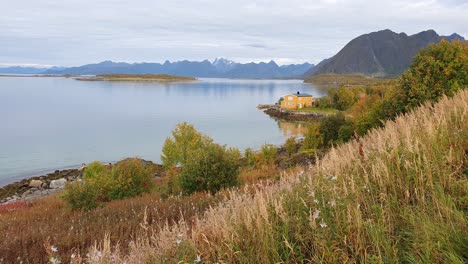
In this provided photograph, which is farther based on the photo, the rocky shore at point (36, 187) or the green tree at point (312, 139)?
the green tree at point (312, 139)

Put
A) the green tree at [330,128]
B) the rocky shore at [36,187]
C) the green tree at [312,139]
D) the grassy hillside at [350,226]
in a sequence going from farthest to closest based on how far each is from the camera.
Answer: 1. the green tree at [330,128]
2. the green tree at [312,139]
3. the rocky shore at [36,187]
4. the grassy hillside at [350,226]

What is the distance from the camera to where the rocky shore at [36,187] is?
1169 inches

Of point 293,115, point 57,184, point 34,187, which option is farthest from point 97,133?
point 293,115

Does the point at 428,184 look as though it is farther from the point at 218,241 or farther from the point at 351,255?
the point at 218,241

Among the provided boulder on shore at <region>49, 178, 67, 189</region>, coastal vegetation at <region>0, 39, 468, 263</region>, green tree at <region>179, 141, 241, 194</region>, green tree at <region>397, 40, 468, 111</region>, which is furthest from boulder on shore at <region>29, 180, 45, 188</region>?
green tree at <region>397, 40, 468, 111</region>

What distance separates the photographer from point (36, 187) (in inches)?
1280

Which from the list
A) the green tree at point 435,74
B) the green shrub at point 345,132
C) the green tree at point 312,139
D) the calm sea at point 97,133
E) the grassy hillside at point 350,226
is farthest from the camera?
the green tree at point 312,139

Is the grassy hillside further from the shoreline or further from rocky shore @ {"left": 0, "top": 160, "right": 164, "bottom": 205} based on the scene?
the shoreline

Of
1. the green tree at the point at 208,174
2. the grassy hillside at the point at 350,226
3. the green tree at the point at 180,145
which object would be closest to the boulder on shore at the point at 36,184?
the green tree at the point at 180,145

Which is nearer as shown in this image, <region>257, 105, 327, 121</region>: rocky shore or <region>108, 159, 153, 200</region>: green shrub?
<region>108, 159, 153, 200</region>: green shrub

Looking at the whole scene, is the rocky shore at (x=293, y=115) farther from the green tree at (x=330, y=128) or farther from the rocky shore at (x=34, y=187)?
the rocky shore at (x=34, y=187)

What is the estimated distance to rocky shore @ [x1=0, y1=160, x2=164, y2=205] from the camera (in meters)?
29.7

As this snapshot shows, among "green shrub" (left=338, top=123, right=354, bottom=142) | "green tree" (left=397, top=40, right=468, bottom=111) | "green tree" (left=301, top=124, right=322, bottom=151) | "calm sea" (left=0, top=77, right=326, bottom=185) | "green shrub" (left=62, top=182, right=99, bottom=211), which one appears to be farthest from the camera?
"green tree" (left=301, top=124, right=322, bottom=151)

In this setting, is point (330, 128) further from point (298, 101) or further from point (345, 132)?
point (298, 101)
